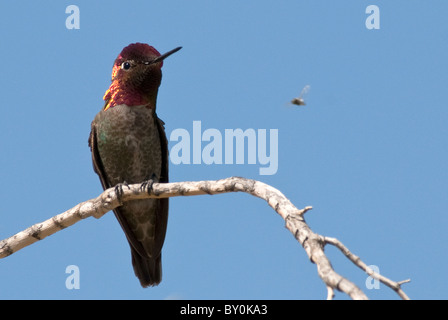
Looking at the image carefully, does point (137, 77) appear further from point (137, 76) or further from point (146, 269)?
point (146, 269)

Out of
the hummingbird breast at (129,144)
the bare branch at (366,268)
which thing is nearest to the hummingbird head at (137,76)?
the hummingbird breast at (129,144)

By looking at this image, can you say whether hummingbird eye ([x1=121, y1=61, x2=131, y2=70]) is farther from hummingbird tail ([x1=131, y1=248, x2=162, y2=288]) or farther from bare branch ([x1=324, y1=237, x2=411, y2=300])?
bare branch ([x1=324, y1=237, x2=411, y2=300])

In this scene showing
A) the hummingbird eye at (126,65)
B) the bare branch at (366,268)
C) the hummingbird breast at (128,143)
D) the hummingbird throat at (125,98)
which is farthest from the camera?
the hummingbird eye at (126,65)

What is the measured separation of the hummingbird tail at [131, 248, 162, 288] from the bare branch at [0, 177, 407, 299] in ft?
6.76

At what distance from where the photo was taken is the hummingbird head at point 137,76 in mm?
9461

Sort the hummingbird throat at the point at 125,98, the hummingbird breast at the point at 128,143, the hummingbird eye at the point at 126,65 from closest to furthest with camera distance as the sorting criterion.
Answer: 1. the hummingbird breast at the point at 128,143
2. the hummingbird throat at the point at 125,98
3. the hummingbird eye at the point at 126,65

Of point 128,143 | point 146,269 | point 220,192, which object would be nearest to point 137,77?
point 128,143

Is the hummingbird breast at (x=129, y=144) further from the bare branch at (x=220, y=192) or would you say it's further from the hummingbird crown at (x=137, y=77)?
the bare branch at (x=220, y=192)

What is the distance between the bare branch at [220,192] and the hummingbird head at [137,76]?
2.03 meters

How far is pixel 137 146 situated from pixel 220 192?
327 cm

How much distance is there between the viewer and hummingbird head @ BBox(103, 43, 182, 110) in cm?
946

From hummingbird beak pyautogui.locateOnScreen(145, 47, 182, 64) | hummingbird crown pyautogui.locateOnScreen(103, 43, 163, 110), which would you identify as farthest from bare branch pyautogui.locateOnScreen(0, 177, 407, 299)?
hummingbird beak pyautogui.locateOnScreen(145, 47, 182, 64)

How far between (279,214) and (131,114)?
4.30m
